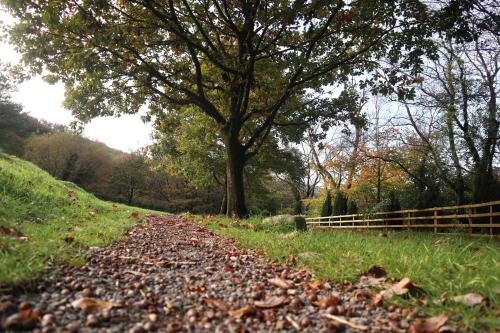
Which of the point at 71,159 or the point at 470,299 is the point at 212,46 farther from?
the point at 71,159

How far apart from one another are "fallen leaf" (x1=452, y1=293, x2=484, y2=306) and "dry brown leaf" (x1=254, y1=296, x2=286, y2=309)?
1224mm

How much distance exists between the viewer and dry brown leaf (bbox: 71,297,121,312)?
2.26 meters

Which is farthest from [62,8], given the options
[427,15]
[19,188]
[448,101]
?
[448,101]

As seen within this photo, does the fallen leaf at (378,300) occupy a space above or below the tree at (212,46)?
below

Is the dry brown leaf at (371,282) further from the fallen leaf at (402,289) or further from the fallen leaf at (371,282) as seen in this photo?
the fallen leaf at (402,289)

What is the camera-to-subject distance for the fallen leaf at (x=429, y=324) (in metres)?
2.05

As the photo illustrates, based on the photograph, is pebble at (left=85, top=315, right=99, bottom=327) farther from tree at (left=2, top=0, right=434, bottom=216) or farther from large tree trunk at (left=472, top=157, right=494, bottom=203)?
large tree trunk at (left=472, top=157, right=494, bottom=203)

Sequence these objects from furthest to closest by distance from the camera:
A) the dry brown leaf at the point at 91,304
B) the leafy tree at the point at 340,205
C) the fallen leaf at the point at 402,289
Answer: the leafy tree at the point at 340,205 → the fallen leaf at the point at 402,289 → the dry brown leaf at the point at 91,304

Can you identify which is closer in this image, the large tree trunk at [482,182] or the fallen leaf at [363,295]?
the fallen leaf at [363,295]

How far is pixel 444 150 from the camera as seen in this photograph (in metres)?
19.8

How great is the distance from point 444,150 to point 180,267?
20.0 metres

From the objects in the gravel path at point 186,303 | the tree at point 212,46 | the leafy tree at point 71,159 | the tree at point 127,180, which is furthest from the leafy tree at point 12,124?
the gravel path at point 186,303

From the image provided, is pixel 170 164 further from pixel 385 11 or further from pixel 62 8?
pixel 385 11

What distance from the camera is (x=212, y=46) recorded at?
11234mm
